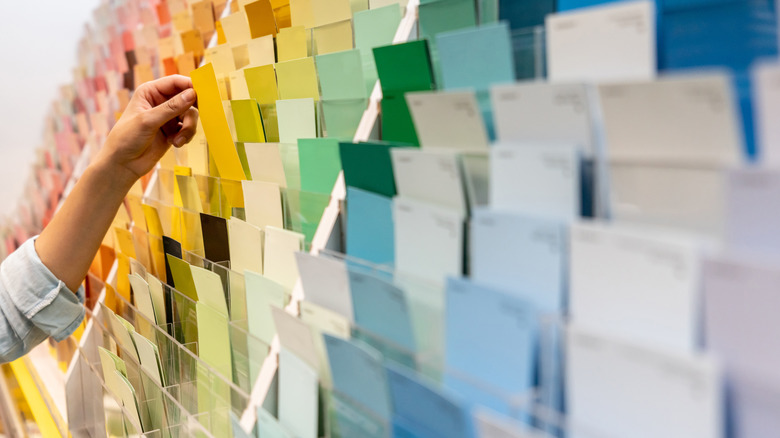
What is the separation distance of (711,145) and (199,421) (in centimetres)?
91

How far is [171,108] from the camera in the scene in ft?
3.82

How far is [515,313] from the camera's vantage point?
20.4 inches

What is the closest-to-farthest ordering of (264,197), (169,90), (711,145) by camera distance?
1. (711,145)
2. (264,197)
3. (169,90)

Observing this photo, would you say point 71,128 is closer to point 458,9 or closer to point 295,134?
point 295,134

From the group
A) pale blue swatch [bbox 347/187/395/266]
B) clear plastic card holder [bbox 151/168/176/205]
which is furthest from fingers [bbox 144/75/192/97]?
pale blue swatch [bbox 347/187/395/266]

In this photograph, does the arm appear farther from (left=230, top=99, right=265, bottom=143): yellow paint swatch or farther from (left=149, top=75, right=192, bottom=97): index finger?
(left=230, top=99, right=265, bottom=143): yellow paint swatch

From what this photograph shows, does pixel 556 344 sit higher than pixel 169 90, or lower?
lower

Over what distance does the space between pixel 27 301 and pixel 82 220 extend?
0.19 m

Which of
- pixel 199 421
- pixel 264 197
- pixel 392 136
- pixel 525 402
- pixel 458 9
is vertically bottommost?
pixel 199 421

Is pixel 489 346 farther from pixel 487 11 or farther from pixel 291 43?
pixel 291 43

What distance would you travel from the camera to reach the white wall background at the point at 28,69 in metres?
2.71

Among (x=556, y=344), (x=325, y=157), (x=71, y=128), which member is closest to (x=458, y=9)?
(x=325, y=157)

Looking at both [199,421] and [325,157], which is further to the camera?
[199,421]

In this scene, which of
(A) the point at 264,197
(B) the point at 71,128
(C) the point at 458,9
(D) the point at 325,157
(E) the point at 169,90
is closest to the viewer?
(C) the point at 458,9
